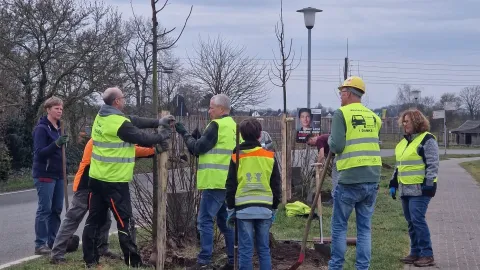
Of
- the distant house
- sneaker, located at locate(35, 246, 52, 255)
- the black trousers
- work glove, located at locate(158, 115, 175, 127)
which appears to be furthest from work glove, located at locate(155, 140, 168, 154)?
the distant house

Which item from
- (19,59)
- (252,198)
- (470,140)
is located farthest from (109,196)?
(470,140)

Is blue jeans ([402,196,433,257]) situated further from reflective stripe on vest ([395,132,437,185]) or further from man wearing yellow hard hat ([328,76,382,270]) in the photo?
man wearing yellow hard hat ([328,76,382,270])

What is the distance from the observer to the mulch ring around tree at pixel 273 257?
827 cm

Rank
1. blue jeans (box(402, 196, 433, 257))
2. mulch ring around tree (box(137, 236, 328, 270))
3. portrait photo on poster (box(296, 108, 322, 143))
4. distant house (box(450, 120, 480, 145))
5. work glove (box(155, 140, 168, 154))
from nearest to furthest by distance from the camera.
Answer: work glove (box(155, 140, 168, 154)), mulch ring around tree (box(137, 236, 328, 270)), blue jeans (box(402, 196, 433, 257)), portrait photo on poster (box(296, 108, 322, 143)), distant house (box(450, 120, 480, 145))

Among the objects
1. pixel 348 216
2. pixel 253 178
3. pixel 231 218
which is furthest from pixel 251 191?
pixel 348 216

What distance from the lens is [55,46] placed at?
2581 centimetres

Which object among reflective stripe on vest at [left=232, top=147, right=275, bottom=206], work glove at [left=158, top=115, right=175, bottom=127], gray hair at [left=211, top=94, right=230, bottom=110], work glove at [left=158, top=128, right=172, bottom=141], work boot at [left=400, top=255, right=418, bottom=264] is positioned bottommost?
work boot at [left=400, top=255, right=418, bottom=264]

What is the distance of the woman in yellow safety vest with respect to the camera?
873 centimetres

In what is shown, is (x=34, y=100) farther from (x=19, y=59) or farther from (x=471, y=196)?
(x=471, y=196)

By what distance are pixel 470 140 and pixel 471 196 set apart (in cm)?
6509

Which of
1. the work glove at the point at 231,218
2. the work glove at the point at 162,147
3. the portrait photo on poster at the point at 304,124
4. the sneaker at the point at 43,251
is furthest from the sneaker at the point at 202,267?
the portrait photo on poster at the point at 304,124

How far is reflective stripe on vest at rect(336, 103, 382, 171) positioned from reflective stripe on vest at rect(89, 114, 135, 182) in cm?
219

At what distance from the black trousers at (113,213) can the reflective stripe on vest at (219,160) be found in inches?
32.5

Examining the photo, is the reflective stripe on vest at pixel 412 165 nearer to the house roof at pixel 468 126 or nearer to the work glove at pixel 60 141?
the work glove at pixel 60 141
